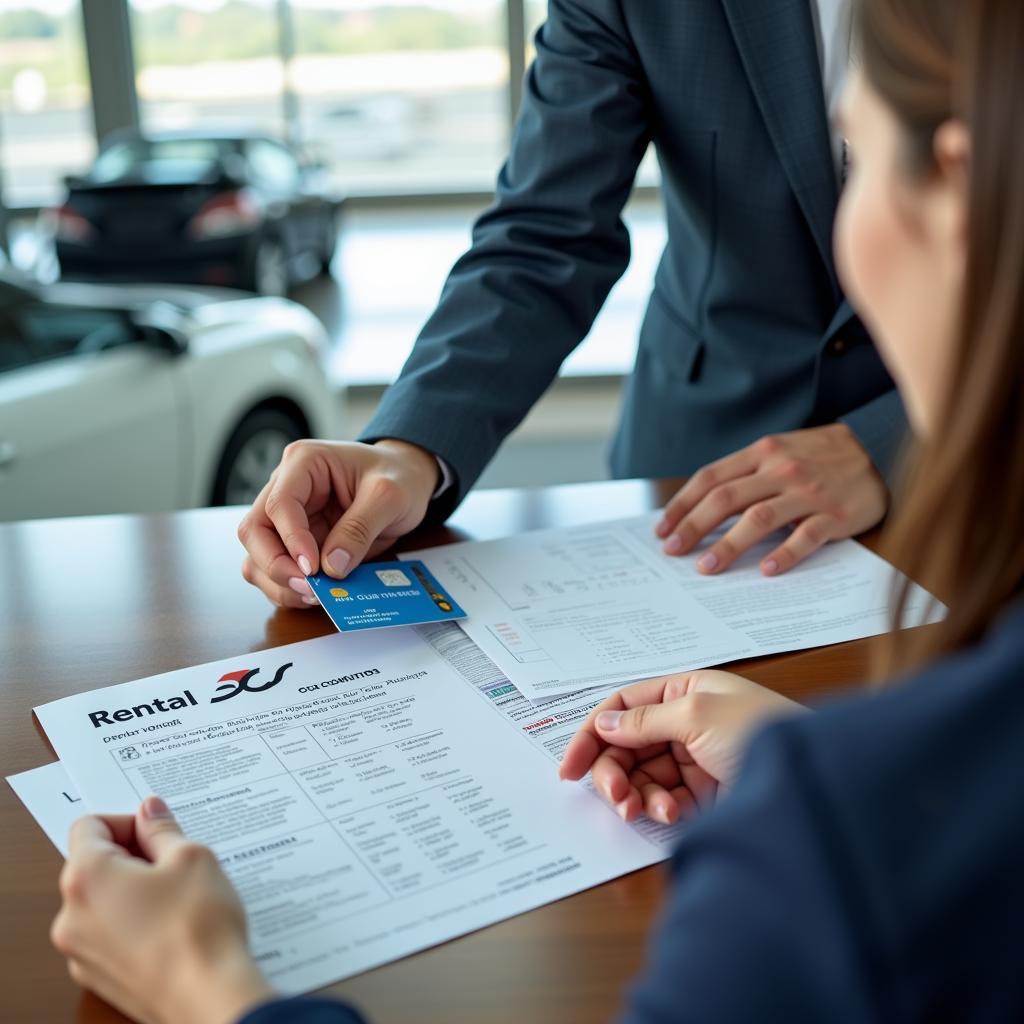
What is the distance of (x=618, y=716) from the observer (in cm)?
81

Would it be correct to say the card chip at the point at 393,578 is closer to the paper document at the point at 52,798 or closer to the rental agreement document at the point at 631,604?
the rental agreement document at the point at 631,604

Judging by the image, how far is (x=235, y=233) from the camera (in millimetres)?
5879

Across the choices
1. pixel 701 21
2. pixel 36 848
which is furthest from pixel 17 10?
pixel 36 848

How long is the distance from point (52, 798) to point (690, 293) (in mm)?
973

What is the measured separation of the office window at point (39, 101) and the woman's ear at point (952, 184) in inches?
316

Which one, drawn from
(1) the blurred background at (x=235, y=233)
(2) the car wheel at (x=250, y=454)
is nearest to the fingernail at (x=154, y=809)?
(1) the blurred background at (x=235, y=233)

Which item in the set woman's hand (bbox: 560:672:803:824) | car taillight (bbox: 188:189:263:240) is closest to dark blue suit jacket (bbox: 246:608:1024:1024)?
woman's hand (bbox: 560:672:803:824)

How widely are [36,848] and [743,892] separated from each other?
1.59 ft

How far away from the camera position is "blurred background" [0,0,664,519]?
8.59 ft

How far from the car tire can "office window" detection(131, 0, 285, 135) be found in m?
2.44

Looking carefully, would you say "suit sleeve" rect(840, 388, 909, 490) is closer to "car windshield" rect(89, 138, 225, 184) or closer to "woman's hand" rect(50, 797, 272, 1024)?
"woman's hand" rect(50, 797, 272, 1024)

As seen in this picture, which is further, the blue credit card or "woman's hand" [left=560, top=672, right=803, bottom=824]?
the blue credit card

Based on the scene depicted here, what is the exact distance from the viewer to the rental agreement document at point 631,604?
3.11 feet

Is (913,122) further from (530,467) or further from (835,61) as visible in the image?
(530,467)
